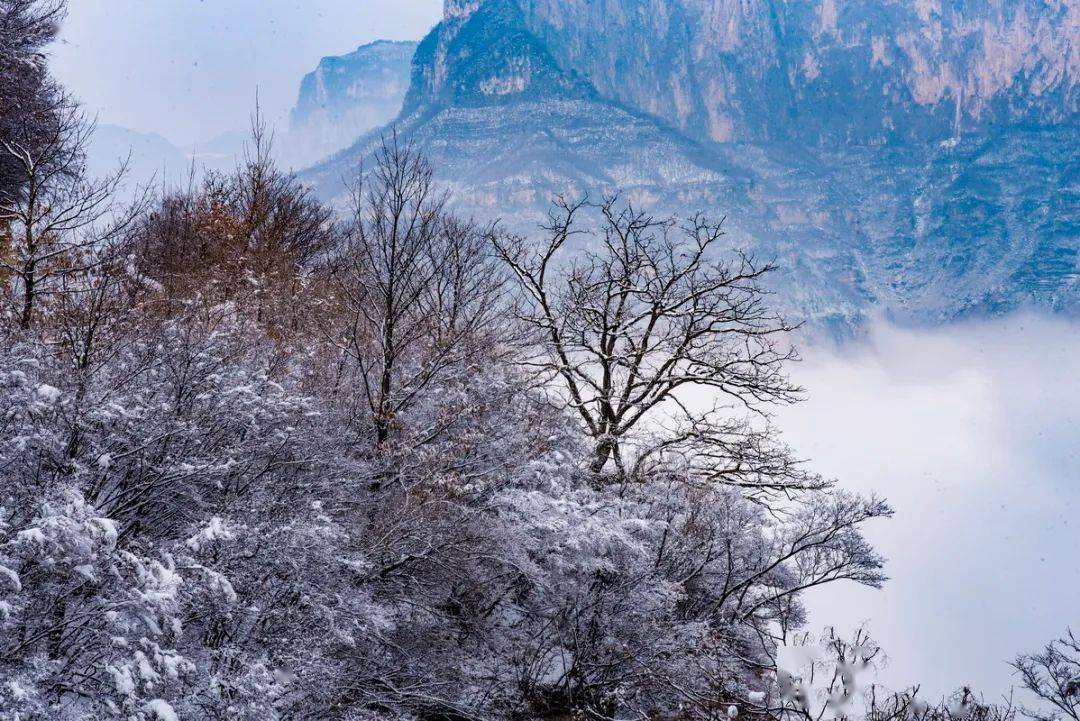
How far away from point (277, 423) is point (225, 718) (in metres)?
3.55

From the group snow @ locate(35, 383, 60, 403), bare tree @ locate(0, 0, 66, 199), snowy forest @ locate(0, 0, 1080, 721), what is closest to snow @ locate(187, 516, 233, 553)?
snowy forest @ locate(0, 0, 1080, 721)

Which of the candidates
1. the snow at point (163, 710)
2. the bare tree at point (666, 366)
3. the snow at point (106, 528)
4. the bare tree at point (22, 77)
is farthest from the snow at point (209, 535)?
the bare tree at point (22, 77)

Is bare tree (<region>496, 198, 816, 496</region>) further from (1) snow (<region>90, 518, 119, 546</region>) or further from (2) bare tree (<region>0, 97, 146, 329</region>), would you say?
(1) snow (<region>90, 518, 119, 546</region>)

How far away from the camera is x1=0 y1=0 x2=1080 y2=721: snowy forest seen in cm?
560

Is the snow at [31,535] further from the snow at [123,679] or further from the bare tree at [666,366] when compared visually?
the bare tree at [666,366]

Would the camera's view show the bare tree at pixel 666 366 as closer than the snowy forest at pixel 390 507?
No

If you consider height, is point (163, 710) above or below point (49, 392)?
below

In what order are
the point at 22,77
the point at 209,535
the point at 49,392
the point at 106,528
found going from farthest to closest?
the point at 22,77, the point at 49,392, the point at 209,535, the point at 106,528

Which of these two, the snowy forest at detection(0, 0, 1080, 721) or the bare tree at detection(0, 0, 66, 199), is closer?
the snowy forest at detection(0, 0, 1080, 721)

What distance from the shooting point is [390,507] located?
8742 millimetres

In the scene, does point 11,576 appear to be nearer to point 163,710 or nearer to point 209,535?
point 163,710

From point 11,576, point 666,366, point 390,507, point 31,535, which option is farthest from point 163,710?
point 666,366

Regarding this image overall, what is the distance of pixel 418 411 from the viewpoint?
10258 millimetres

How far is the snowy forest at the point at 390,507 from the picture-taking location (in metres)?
5.60
